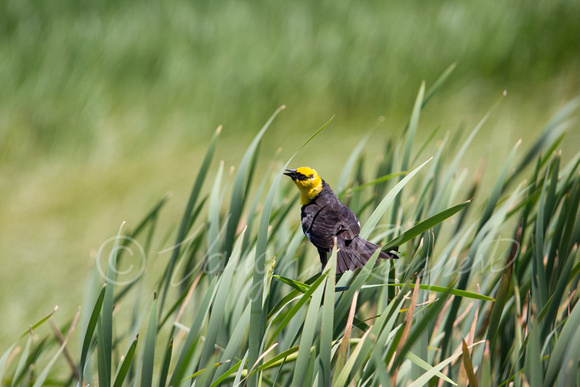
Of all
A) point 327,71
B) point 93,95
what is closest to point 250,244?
point 327,71

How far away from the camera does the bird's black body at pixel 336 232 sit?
32cm

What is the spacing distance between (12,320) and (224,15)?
0.87m

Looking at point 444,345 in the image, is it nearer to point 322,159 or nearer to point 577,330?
point 577,330

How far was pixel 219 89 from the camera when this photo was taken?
48.7 inches

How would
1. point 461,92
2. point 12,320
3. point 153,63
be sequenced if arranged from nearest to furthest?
1. point 12,320
2. point 461,92
3. point 153,63

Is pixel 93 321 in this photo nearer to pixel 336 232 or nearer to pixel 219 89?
Answer: pixel 336 232

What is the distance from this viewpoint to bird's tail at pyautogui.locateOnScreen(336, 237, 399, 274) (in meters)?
0.32

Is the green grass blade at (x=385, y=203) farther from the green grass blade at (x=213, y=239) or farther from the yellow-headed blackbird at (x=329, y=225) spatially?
the green grass blade at (x=213, y=239)

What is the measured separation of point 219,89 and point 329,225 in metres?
0.96

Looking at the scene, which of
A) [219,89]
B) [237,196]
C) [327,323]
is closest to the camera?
[327,323]

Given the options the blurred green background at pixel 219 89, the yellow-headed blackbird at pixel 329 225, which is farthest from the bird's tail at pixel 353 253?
the blurred green background at pixel 219 89

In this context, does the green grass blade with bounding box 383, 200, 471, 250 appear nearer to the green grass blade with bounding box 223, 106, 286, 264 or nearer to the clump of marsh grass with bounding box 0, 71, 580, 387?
the clump of marsh grass with bounding box 0, 71, 580, 387

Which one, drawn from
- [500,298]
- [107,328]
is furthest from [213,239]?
[500,298]

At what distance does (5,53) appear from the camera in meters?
1.27
